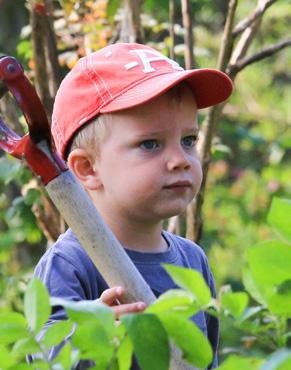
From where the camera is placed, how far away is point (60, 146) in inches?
87.5

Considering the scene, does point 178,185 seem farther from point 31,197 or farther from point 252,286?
point 31,197

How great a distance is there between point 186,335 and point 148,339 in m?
0.05

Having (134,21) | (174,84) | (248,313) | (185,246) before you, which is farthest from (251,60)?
(248,313)

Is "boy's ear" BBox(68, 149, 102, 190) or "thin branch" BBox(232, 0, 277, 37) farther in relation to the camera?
"thin branch" BBox(232, 0, 277, 37)

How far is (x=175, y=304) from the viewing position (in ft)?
3.20

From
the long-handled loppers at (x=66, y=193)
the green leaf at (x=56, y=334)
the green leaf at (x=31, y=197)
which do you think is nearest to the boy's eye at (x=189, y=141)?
the long-handled loppers at (x=66, y=193)

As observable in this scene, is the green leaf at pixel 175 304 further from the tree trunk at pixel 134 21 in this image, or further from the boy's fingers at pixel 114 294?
the tree trunk at pixel 134 21

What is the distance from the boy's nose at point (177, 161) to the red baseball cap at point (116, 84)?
0.38ft

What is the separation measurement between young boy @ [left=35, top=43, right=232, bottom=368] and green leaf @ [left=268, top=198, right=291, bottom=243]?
0.96 m

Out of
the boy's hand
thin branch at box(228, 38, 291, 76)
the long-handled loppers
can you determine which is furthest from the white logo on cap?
thin branch at box(228, 38, 291, 76)

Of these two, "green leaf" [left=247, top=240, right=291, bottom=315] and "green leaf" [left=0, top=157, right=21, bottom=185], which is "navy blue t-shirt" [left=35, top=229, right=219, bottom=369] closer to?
"green leaf" [left=247, top=240, right=291, bottom=315]

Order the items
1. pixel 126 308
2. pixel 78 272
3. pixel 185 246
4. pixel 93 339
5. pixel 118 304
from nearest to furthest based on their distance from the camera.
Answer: pixel 93 339, pixel 126 308, pixel 118 304, pixel 78 272, pixel 185 246

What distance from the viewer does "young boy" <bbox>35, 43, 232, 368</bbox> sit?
202cm

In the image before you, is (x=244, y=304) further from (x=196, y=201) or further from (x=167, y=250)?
(x=196, y=201)
